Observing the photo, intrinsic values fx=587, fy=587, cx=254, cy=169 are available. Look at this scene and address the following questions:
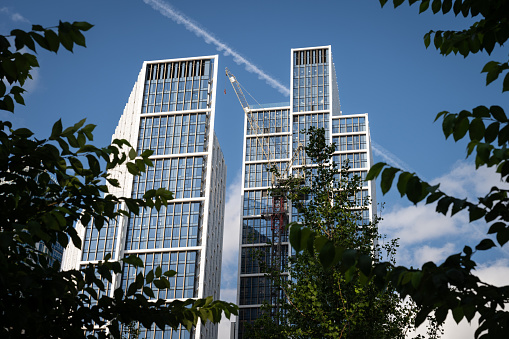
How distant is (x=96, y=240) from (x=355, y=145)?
51.6 m

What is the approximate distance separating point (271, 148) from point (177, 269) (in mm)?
46238

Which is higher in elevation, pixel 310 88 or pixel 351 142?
pixel 310 88

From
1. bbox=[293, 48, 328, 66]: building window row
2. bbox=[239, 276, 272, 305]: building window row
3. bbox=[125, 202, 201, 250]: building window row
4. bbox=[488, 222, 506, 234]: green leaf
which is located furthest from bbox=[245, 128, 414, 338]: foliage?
bbox=[293, 48, 328, 66]: building window row

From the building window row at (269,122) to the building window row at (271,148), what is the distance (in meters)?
1.77

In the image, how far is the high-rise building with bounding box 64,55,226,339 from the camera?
266 ft

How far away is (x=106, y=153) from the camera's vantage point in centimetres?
590

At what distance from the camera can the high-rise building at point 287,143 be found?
10938cm

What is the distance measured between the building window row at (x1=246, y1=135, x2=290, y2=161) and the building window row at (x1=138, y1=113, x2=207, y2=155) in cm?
3181

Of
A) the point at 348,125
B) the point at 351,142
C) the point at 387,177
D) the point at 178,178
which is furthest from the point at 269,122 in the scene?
the point at 387,177

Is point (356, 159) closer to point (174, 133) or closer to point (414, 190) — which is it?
point (174, 133)

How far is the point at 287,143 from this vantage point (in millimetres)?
121312

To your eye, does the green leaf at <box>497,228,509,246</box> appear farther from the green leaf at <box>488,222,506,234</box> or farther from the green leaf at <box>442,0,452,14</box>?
the green leaf at <box>442,0,452,14</box>

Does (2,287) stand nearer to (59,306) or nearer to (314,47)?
(59,306)

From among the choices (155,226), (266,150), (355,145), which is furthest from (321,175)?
(266,150)
